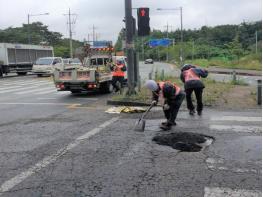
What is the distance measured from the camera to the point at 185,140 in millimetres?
8180

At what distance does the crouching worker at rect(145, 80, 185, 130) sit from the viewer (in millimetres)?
9289

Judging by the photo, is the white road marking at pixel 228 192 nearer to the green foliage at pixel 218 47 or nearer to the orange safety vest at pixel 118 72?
the orange safety vest at pixel 118 72

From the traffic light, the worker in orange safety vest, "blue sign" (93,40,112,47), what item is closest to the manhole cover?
the traffic light

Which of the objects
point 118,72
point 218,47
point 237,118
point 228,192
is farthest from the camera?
point 218,47

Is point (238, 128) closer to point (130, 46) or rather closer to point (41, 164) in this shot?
point (41, 164)

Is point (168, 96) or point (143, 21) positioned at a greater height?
point (143, 21)

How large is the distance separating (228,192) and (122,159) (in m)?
2.09

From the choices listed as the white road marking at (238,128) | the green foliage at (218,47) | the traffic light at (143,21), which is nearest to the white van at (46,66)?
the green foliage at (218,47)

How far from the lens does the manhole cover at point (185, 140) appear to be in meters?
7.60

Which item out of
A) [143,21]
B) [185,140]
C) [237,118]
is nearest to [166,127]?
[185,140]

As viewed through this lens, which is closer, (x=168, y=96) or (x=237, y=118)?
(x=168, y=96)

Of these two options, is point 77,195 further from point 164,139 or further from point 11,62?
point 11,62

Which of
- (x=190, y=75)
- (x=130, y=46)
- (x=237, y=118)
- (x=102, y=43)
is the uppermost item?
(x=102, y=43)

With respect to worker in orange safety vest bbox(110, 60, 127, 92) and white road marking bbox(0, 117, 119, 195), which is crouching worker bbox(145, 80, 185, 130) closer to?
white road marking bbox(0, 117, 119, 195)
